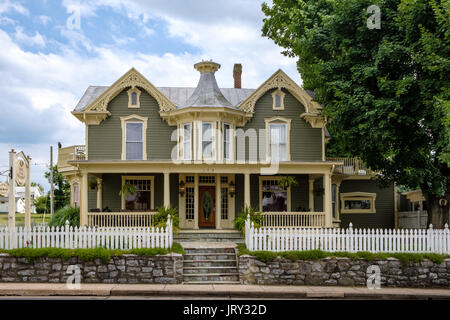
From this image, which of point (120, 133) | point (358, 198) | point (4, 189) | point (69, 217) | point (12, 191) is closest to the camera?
point (12, 191)

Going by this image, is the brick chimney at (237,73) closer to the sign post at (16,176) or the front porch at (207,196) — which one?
the front porch at (207,196)

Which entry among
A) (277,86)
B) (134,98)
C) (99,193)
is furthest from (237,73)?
(99,193)

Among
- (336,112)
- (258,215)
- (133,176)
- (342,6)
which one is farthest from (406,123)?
(133,176)

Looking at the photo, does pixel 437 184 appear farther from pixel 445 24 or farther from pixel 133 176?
pixel 133 176

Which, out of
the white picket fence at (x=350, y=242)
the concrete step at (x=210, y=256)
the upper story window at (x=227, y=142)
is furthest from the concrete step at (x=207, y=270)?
the upper story window at (x=227, y=142)

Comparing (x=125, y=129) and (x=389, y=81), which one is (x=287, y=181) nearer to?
(x=389, y=81)

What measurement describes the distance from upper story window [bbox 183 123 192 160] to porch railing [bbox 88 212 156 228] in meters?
3.21

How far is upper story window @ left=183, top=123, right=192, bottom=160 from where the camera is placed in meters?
22.1

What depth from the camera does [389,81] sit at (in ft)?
54.6

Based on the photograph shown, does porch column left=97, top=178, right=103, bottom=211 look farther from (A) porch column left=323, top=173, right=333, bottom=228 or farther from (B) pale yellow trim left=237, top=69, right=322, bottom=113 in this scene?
(A) porch column left=323, top=173, right=333, bottom=228

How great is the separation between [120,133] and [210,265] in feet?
30.5

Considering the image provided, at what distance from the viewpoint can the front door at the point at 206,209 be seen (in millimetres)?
22391

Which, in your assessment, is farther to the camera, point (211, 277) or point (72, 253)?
point (211, 277)

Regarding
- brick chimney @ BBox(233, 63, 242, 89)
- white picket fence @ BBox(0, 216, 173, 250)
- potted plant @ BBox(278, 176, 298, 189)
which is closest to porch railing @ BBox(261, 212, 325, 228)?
potted plant @ BBox(278, 176, 298, 189)
